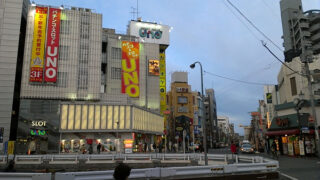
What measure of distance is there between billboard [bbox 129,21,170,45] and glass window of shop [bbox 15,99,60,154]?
42.4 m

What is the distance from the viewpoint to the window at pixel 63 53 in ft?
200

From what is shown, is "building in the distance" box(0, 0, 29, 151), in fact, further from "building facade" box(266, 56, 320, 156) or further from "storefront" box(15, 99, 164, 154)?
"building facade" box(266, 56, 320, 156)

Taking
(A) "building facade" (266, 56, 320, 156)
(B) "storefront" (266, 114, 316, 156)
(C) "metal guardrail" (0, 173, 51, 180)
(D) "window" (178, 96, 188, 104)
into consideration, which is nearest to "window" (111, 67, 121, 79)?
(D) "window" (178, 96, 188, 104)

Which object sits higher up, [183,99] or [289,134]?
[183,99]

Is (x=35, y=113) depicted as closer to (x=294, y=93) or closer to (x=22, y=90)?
(x=22, y=90)

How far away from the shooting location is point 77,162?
29.3 metres

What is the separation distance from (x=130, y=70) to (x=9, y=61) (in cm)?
2765

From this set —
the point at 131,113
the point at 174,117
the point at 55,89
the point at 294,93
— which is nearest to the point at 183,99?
the point at 174,117

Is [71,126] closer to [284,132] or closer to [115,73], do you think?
[115,73]

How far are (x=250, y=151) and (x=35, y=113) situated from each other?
41926 mm

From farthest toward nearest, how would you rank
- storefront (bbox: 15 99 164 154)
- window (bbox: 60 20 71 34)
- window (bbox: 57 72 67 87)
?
window (bbox: 60 20 71 34) → window (bbox: 57 72 67 87) → storefront (bbox: 15 99 164 154)

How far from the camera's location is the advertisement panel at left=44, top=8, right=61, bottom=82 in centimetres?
5847

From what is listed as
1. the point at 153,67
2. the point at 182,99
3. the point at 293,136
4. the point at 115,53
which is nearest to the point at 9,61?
the point at 115,53

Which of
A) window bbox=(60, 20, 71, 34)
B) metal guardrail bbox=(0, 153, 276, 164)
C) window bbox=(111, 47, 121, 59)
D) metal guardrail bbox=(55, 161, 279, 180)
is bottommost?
metal guardrail bbox=(0, 153, 276, 164)
